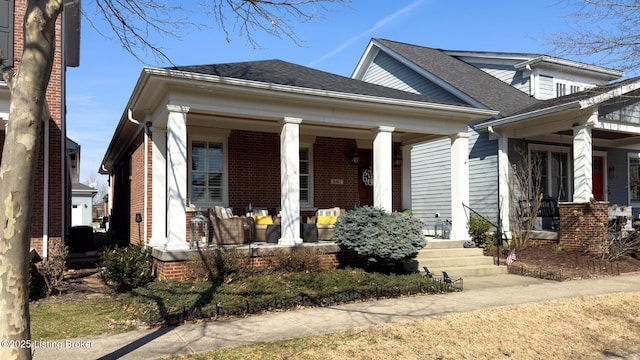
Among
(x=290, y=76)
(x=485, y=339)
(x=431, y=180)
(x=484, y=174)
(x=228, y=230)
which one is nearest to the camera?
(x=485, y=339)

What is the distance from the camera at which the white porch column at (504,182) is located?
15.0m

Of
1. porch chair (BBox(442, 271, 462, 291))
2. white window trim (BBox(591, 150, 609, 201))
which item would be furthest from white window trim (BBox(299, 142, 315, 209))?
white window trim (BBox(591, 150, 609, 201))

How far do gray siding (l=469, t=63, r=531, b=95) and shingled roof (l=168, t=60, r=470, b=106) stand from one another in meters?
7.69

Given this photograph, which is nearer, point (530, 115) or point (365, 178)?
point (530, 115)

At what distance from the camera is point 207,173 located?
40.3 feet

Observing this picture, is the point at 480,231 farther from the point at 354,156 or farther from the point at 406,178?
the point at 354,156

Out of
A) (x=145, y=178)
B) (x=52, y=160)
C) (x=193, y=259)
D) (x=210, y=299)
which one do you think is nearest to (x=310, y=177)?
(x=145, y=178)

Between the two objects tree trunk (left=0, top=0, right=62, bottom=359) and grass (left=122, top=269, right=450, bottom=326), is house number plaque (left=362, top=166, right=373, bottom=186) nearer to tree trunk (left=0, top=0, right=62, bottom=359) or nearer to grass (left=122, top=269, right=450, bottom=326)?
grass (left=122, top=269, right=450, bottom=326)

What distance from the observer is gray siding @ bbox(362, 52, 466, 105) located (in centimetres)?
1788

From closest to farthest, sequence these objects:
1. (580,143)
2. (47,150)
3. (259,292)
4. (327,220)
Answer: (259,292) → (47,150) → (327,220) → (580,143)

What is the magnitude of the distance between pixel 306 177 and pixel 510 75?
32.8 feet

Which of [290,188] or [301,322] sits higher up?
[290,188]

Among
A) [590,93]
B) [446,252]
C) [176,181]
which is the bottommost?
[446,252]

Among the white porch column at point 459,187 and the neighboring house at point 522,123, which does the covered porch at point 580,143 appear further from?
the white porch column at point 459,187
